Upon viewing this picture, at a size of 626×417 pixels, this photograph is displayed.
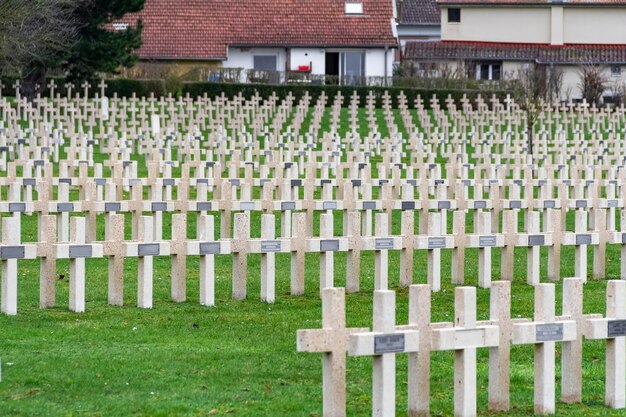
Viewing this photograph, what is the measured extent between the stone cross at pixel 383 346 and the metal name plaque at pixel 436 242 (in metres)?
6.20

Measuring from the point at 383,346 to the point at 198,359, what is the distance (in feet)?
9.02

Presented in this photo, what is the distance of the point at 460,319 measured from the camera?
8.79 meters

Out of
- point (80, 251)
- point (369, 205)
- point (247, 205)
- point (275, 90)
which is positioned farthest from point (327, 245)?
point (275, 90)

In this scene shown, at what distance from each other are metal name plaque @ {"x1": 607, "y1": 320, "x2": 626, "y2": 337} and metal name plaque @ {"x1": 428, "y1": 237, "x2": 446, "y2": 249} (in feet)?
17.7

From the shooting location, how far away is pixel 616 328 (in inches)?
368

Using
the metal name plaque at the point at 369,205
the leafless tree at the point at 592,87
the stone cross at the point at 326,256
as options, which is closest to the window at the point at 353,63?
the leafless tree at the point at 592,87

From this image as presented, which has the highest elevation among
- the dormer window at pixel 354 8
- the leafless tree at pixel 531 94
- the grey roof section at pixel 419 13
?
the grey roof section at pixel 419 13

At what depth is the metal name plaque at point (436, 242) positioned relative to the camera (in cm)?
1473

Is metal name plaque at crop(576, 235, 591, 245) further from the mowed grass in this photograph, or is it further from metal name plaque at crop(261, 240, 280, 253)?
metal name plaque at crop(261, 240, 280, 253)

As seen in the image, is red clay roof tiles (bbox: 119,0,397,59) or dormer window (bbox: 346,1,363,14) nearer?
red clay roof tiles (bbox: 119,0,397,59)

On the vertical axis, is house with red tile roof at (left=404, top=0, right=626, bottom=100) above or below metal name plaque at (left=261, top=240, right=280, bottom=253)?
above

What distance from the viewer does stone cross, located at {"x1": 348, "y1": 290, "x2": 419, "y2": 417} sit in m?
8.27

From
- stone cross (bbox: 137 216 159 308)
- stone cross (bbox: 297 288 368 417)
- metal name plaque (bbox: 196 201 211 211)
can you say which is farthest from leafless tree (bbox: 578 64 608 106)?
stone cross (bbox: 297 288 368 417)

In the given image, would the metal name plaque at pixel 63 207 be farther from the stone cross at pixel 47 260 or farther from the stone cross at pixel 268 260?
the stone cross at pixel 47 260
